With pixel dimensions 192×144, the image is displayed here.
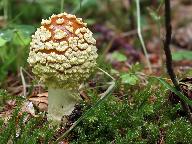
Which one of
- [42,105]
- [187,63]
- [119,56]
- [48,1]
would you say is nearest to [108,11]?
[48,1]

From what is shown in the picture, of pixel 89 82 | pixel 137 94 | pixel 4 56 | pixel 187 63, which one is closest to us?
pixel 137 94

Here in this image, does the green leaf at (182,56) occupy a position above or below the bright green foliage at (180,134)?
below

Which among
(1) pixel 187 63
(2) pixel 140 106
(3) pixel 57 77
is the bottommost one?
(1) pixel 187 63

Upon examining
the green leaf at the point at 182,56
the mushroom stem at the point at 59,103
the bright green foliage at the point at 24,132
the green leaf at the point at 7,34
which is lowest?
the green leaf at the point at 182,56

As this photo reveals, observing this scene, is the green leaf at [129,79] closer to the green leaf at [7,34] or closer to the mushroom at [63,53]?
the mushroom at [63,53]

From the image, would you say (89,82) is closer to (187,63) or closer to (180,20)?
(187,63)

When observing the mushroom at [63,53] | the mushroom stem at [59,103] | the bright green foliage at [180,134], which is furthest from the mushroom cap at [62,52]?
the bright green foliage at [180,134]

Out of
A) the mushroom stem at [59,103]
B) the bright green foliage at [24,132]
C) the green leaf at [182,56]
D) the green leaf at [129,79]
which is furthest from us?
the green leaf at [182,56]
